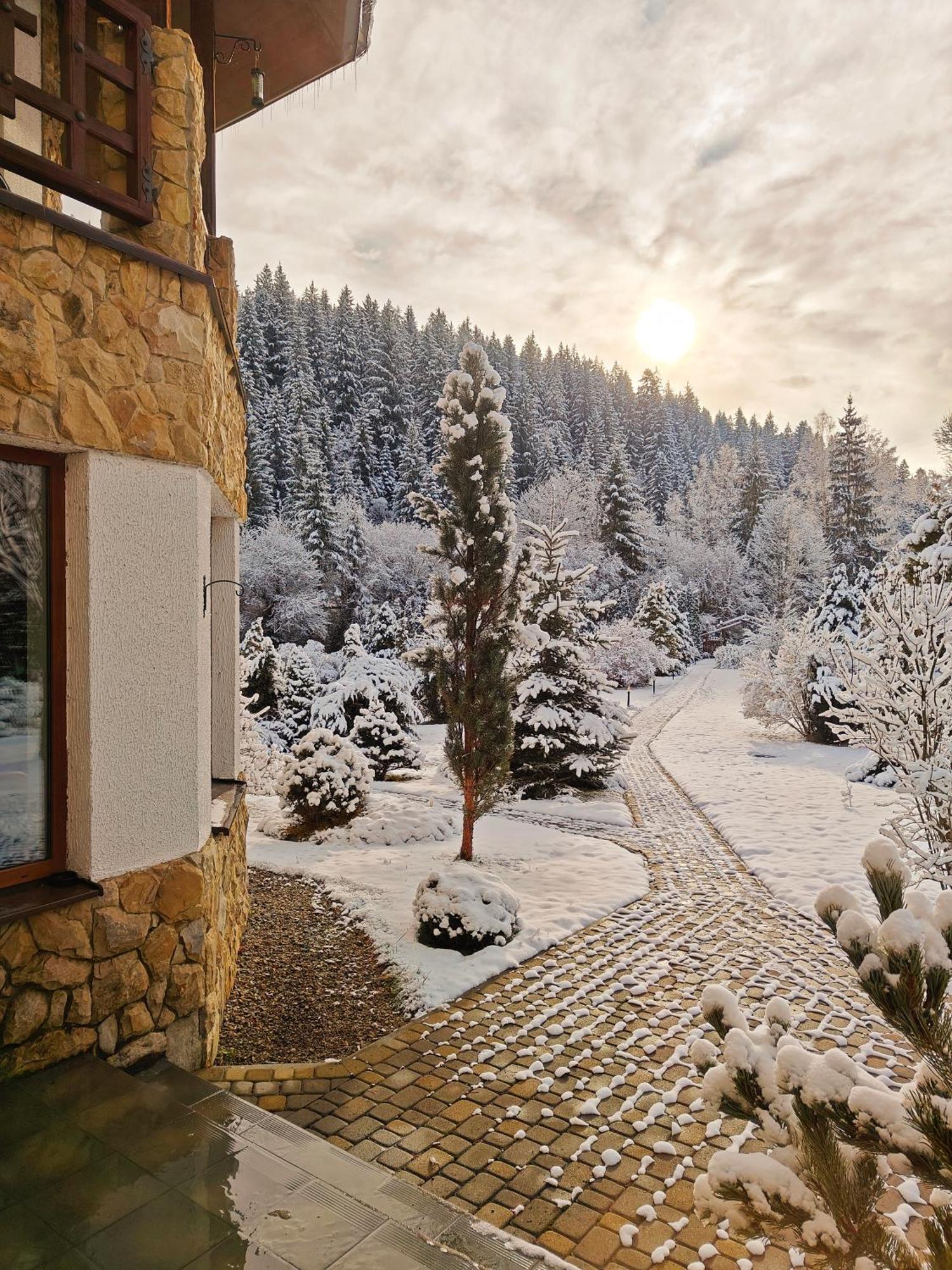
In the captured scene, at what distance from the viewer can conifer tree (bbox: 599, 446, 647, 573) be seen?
35844 mm

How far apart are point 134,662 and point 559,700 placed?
8991mm

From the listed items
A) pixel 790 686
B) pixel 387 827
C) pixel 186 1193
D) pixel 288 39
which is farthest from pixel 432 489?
pixel 186 1193

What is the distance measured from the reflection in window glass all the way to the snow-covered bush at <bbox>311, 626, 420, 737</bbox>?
9927mm

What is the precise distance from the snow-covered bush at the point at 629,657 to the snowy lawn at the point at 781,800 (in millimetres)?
6510

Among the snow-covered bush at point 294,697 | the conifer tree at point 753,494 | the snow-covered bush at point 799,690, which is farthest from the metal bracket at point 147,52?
the conifer tree at point 753,494

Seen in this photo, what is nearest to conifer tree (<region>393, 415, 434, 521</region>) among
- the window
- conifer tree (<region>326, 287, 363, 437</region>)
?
conifer tree (<region>326, 287, 363, 437</region>)

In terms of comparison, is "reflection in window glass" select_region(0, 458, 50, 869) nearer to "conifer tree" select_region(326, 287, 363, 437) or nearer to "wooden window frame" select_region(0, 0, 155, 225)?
"wooden window frame" select_region(0, 0, 155, 225)

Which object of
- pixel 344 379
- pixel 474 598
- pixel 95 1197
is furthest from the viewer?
pixel 344 379

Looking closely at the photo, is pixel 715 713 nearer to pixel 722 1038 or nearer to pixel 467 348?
pixel 467 348

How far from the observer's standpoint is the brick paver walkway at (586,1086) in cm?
278

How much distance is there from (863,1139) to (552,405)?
199 ft

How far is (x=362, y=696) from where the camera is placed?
13.2 m

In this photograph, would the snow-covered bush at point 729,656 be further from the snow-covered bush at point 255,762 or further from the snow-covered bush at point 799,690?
the snow-covered bush at point 255,762

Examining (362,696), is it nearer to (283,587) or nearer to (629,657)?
(283,587)
